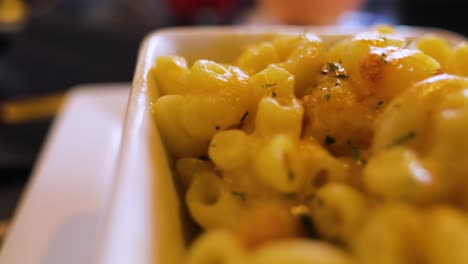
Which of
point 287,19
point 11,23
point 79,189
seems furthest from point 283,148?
point 11,23

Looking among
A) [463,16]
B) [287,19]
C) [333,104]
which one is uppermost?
[463,16]

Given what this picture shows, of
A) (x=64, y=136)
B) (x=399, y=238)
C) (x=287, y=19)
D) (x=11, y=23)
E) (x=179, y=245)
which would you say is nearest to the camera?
(x=399, y=238)

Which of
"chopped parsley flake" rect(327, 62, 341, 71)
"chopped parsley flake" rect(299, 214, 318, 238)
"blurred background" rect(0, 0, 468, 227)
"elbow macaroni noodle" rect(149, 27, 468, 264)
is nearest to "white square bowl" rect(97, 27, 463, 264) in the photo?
"elbow macaroni noodle" rect(149, 27, 468, 264)

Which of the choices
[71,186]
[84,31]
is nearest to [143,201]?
[71,186]

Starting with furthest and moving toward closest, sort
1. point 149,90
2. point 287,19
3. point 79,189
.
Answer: point 287,19 → point 79,189 → point 149,90

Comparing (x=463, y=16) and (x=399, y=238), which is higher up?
(x=463, y=16)

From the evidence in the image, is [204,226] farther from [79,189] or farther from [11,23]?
[11,23]

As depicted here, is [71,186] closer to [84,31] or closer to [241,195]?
[241,195]
